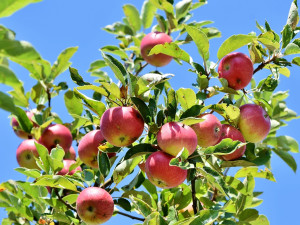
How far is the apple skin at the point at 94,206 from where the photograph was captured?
224 cm

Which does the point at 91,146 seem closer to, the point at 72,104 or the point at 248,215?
the point at 72,104

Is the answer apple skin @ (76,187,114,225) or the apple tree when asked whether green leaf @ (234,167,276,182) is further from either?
apple skin @ (76,187,114,225)

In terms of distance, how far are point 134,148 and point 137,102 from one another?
0.76 feet

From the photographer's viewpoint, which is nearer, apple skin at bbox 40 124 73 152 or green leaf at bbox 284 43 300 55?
green leaf at bbox 284 43 300 55

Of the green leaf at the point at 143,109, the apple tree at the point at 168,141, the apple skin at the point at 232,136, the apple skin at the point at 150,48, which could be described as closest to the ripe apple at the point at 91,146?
the apple tree at the point at 168,141

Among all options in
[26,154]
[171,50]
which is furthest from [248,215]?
[26,154]

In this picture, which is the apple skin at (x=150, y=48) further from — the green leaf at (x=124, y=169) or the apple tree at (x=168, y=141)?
the green leaf at (x=124, y=169)

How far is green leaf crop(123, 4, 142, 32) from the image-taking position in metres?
4.17

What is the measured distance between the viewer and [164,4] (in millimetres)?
3482

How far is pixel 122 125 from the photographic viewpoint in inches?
82.9

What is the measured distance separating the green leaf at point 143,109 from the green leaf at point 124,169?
31 cm

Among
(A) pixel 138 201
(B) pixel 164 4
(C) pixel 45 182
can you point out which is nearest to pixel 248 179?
(A) pixel 138 201

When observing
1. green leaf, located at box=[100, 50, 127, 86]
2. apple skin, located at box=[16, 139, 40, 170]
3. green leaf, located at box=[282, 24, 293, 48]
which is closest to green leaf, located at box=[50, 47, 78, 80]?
apple skin, located at box=[16, 139, 40, 170]

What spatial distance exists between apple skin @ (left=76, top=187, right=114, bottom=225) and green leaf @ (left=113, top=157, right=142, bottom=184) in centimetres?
14
